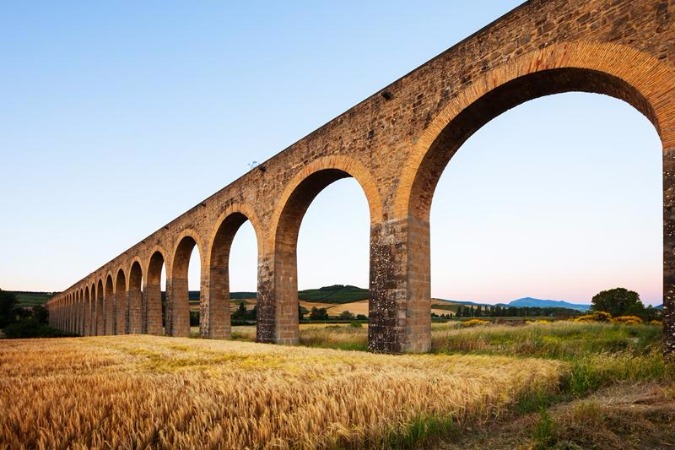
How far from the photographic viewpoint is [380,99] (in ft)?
35.8

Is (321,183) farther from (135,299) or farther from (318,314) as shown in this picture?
(318,314)

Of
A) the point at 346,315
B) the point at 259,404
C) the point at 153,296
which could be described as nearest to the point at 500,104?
the point at 259,404

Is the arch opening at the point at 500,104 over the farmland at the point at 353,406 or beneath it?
over

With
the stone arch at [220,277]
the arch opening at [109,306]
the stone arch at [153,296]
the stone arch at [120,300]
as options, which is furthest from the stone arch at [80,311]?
the stone arch at [220,277]

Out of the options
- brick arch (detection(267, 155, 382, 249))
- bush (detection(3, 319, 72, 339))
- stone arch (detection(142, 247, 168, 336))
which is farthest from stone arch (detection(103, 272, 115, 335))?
brick arch (detection(267, 155, 382, 249))

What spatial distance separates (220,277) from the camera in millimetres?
18844

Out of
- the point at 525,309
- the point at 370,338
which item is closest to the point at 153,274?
the point at 370,338

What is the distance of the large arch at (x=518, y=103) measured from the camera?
636cm

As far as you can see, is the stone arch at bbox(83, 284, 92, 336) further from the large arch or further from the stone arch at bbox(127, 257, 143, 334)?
the large arch

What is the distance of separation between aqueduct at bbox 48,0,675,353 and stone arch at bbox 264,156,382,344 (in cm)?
3

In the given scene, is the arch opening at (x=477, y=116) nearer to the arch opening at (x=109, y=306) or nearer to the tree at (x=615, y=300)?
the tree at (x=615, y=300)

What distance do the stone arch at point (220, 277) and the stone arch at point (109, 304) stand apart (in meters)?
19.6

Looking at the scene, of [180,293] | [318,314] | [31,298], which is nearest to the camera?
[180,293]

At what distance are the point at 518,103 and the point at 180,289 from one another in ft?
60.9
